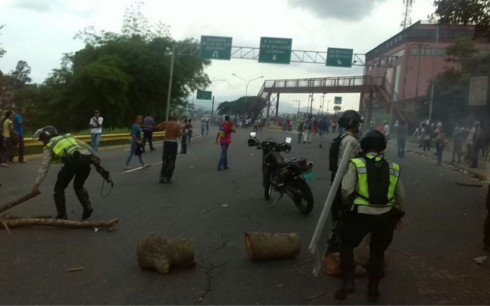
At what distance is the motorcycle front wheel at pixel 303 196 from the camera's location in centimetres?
798

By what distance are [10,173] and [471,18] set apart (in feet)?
41.2

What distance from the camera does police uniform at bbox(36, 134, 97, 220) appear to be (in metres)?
6.68

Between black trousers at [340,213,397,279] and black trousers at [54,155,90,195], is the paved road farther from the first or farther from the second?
black trousers at [54,155,90,195]

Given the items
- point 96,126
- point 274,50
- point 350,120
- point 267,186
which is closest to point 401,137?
point 96,126

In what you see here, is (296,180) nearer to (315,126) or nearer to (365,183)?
(365,183)

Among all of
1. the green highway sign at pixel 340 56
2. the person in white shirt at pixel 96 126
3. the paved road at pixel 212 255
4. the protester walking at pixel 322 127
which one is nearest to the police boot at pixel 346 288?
the paved road at pixel 212 255

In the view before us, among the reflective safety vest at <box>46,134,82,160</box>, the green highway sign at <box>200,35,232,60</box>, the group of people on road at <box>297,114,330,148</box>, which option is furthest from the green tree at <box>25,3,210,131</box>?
the reflective safety vest at <box>46,134,82,160</box>

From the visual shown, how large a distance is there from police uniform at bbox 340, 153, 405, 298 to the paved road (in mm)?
467

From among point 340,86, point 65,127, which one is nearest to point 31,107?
point 65,127

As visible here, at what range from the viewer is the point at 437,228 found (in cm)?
757


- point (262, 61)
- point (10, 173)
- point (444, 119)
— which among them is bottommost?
point (10, 173)

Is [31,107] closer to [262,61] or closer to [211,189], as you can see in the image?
[262,61]

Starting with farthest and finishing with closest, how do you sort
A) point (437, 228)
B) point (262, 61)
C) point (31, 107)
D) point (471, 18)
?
point (31, 107) < point (262, 61) < point (471, 18) < point (437, 228)

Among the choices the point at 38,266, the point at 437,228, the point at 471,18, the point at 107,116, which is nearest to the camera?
the point at 38,266
